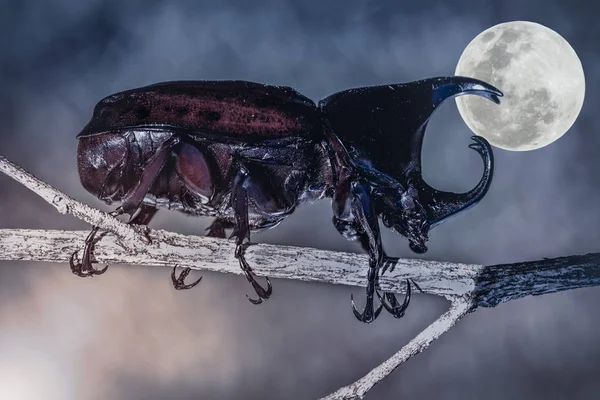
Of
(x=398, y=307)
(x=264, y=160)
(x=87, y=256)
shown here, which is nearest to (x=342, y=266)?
(x=398, y=307)

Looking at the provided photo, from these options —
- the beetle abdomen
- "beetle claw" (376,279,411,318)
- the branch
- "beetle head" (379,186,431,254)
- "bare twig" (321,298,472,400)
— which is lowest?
"bare twig" (321,298,472,400)

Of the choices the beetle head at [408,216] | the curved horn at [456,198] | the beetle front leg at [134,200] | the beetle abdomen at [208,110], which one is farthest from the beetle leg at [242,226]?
the curved horn at [456,198]

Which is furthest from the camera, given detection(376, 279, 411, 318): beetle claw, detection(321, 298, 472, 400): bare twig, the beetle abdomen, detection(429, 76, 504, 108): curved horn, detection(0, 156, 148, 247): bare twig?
detection(429, 76, 504, 108): curved horn

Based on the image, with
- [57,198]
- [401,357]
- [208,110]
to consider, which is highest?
[208,110]

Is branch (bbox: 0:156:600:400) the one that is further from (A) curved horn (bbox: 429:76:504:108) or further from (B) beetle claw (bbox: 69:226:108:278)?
(A) curved horn (bbox: 429:76:504:108)

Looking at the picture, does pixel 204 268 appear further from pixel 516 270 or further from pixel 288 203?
pixel 516 270

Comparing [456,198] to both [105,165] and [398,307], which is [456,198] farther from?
[105,165]

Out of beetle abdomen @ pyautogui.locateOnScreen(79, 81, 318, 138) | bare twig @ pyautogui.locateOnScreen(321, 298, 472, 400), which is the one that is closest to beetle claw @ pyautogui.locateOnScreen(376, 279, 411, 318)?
bare twig @ pyautogui.locateOnScreen(321, 298, 472, 400)
